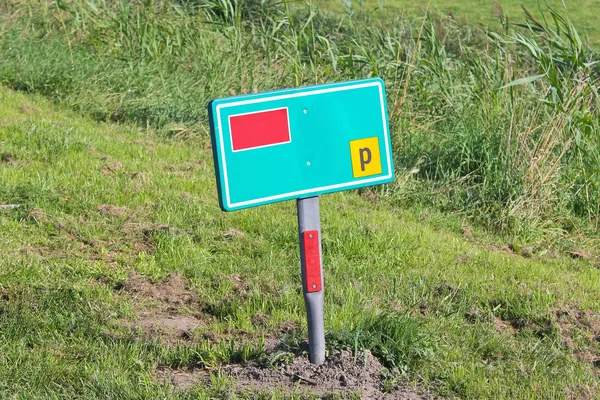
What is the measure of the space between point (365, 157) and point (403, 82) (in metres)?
5.01

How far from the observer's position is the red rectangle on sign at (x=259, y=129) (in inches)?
123

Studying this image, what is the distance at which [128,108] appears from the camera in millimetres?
8242

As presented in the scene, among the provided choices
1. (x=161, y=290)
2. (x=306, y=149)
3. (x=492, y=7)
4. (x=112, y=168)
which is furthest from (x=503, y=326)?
(x=492, y=7)

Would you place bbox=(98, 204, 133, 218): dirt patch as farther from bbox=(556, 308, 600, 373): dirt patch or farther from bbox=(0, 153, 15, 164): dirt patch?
bbox=(556, 308, 600, 373): dirt patch

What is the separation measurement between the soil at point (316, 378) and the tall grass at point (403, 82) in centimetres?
305

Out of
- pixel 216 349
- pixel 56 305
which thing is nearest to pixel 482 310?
pixel 216 349

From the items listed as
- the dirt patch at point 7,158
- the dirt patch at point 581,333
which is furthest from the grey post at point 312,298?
the dirt patch at point 7,158

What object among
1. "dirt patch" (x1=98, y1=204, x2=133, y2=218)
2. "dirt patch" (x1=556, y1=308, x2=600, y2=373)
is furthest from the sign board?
"dirt patch" (x1=98, y1=204, x2=133, y2=218)

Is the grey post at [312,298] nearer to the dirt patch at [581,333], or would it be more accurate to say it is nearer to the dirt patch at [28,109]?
the dirt patch at [581,333]

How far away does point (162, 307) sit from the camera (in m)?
4.29

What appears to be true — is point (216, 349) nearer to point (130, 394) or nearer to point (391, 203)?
point (130, 394)

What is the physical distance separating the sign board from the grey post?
0.11 meters

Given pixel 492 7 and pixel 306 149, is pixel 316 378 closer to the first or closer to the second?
pixel 306 149

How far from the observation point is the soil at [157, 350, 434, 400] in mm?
3398
